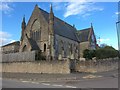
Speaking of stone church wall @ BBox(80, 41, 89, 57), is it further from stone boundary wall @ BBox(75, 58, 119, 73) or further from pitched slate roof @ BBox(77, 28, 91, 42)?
stone boundary wall @ BBox(75, 58, 119, 73)

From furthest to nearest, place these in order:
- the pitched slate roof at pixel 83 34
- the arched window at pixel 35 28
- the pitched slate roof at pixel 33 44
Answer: the pitched slate roof at pixel 83 34 < the arched window at pixel 35 28 < the pitched slate roof at pixel 33 44

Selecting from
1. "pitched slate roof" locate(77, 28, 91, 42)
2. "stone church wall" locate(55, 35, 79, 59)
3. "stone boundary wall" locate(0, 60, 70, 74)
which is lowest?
"stone boundary wall" locate(0, 60, 70, 74)

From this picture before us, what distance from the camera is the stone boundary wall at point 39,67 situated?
29.2 meters

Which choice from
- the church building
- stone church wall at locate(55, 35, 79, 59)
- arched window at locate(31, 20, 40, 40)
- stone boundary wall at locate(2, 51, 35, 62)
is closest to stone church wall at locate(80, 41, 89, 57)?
the church building

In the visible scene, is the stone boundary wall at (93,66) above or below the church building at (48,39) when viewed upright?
below

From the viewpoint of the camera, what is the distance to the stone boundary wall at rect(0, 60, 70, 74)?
29.2m

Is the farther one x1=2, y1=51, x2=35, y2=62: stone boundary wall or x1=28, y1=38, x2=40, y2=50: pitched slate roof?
x1=28, y1=38, x2=40, y2=50: pitched slate roof

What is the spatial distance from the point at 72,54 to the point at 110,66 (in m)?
Result: 25.0

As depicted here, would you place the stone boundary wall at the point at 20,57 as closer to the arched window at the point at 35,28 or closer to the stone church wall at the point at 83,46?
the arched window at the point at 35,28

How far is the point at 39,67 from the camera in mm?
32219

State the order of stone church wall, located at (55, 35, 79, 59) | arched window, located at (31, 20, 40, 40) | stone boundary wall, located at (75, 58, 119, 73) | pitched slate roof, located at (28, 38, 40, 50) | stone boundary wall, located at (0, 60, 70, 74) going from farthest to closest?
arched window, located at (31, 20, 40, 40) < stone church wall, located at (55, 35, 79, 59) < pitched slate roof, located at (28, 38, 40, 50) < stone boundary wall, located at (75, 58, 119, 73) < stone boundary wall, located at (0, 60, 70, 74)

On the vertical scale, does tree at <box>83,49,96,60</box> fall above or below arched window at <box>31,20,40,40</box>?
below

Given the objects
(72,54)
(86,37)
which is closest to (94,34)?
(86,37)

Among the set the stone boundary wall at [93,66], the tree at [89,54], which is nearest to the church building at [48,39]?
the tree at [89,54]
